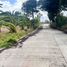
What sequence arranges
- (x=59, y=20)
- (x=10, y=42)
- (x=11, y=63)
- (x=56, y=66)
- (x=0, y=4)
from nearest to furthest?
1. (x=56, y=66)
2. (x=11, y=63)
3. (x=10, y=42)
4. (x=0, y=4)
5. (x=59, y=20)

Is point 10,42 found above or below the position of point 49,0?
below

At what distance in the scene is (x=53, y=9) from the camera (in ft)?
189

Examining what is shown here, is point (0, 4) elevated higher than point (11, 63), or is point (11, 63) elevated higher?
point (0, 4)

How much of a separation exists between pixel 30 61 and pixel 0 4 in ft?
41.7

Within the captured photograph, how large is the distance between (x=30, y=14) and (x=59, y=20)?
2381 centimetres

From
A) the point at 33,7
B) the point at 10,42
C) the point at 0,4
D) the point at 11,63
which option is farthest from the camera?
the point at 33,7

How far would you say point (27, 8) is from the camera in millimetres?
74562

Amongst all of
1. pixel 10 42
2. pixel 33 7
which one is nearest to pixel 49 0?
pixel 33 7

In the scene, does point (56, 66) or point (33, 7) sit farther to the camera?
point (33, 7)

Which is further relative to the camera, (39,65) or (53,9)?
(53,9)

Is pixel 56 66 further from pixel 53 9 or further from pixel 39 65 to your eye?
pixel 53 9

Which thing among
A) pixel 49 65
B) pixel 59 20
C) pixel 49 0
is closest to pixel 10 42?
pixel 49 65

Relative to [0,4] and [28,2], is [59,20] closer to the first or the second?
[28,2]

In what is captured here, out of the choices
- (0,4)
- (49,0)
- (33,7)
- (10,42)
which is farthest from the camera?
(33,7)
